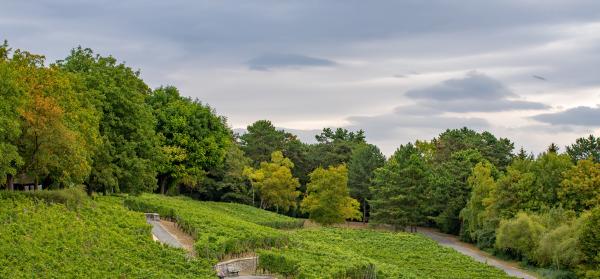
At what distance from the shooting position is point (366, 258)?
158ft

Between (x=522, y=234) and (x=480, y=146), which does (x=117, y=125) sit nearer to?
(x=522, y=234)

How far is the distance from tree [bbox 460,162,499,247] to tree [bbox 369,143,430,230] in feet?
18.5

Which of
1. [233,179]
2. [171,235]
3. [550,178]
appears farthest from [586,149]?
[171,235]

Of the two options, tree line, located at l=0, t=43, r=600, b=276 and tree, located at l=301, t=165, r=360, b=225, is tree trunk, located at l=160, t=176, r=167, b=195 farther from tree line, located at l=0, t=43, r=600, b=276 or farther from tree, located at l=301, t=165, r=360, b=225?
tree, located at l=301, t=165, r=360, b=225

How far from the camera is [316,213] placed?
84938 millimetres

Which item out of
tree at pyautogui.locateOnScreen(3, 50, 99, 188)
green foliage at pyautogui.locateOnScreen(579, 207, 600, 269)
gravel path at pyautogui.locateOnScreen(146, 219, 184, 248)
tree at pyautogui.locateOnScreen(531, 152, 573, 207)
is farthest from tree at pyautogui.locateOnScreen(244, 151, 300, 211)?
tree at pyautogui.locateOnScreen(3, 50, 99, 188)

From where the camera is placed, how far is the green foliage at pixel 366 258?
131 feet

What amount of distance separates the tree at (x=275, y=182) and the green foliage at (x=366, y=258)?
2026 cm

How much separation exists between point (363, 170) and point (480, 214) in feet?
81.3

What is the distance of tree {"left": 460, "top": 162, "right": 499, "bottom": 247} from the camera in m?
77.9

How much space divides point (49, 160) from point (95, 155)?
10252 millimetres

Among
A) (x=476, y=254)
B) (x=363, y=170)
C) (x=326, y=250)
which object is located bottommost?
(x=476, y=254)

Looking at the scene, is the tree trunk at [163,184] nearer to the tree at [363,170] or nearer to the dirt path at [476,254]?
the dirt path at [476,254]

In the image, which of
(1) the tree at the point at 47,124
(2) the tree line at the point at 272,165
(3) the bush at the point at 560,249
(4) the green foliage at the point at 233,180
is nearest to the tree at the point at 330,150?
(2) the tree line at the point at 272,165
